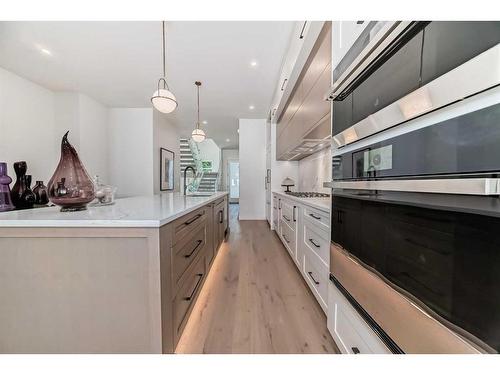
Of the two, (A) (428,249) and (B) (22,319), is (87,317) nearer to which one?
(B) (22,319)

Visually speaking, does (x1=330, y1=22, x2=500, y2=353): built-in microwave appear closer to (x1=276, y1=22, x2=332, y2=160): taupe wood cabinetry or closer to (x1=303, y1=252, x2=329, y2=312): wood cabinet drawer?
(x1=303, y1=252, x2=329, y2=312): wood cabinet drawer

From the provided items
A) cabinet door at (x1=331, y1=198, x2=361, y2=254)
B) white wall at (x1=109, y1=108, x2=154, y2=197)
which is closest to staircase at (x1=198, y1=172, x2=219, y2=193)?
white wall at (x1=109, y1=108, x2=154, y2=197)

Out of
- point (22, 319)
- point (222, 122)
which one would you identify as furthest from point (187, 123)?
point (22, 319)

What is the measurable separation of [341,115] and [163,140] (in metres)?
5.50

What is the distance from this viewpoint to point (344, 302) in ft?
3.50

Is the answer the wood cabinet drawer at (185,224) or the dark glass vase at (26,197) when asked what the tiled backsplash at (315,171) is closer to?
the wood cabinet drawer at (185,224)

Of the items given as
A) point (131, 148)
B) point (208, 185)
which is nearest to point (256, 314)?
point (208, 185)

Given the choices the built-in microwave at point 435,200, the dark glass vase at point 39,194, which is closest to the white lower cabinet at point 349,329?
the built-in microwave at point 435,200

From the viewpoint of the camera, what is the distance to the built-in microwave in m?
0.44

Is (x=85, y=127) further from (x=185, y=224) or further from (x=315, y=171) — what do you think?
(x=315, y=171)

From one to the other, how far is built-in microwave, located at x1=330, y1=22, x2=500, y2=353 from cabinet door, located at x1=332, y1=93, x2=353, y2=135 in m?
0.12

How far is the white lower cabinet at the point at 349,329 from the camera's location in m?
0.82

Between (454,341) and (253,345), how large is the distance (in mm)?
1061

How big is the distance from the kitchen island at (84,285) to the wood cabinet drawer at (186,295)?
0.48 ft
